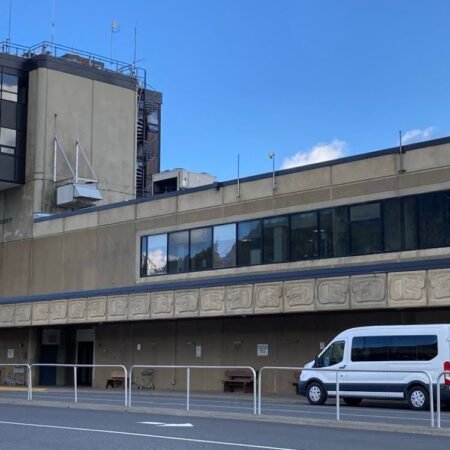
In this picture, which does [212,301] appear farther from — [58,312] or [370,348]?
[58,312]

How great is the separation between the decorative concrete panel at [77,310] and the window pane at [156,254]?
3.72m

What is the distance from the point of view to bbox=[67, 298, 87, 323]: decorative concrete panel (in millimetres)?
37188

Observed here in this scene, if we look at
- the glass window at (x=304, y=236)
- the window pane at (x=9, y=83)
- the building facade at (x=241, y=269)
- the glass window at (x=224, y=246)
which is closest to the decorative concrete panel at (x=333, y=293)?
the building facade at (x=241, y=269)

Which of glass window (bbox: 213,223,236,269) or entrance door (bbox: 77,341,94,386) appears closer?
glass window (bbox: 213,223,236,269)

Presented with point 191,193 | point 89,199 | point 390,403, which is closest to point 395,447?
point 390,403

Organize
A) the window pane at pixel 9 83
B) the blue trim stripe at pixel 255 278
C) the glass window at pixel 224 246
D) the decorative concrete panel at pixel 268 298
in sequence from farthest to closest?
the window pane at pixel 9 83 < the glass window at pixel 224 246 < the decorative concrete panel at pixel 268 298 < the blue trim stripe at pixel 255 278

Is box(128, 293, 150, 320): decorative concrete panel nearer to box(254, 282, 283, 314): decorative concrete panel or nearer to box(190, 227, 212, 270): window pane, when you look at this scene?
box(190, 227, 212, 270): window pane

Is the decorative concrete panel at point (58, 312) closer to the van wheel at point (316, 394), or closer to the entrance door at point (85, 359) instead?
the entrance door at point (85, 359)

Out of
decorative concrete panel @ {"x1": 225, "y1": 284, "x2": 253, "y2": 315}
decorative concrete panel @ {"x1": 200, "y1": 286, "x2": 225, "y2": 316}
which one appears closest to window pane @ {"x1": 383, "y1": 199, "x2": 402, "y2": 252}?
decorative concrete panel @ {"x1": 225, "y1": 284, "x2": 253, "y2": 315}

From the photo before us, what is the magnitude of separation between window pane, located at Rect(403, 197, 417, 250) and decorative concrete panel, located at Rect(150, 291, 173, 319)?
35.3 feet

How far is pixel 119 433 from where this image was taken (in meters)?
14.3

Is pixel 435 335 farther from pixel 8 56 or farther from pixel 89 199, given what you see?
pixel 8 56

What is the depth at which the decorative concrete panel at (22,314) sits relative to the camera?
40.1m

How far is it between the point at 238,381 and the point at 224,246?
5.55 m
